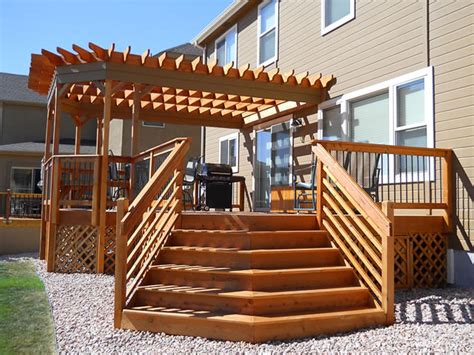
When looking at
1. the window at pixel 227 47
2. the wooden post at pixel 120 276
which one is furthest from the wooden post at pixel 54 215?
the window at pixel 227 47

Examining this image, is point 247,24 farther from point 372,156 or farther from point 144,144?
point 144,144

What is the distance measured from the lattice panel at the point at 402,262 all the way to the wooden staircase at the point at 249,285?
140 centimetres

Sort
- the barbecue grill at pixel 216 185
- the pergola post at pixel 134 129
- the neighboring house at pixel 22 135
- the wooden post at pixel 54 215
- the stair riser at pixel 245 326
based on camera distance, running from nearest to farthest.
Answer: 1. the stair riser at pixel 245 326
2. the wooden post at pixel 54 215
3. the pergola post at pixel 134 129
4. the barbecue grill at pixel 216 185
5. the neighboring house at pixel 22 135

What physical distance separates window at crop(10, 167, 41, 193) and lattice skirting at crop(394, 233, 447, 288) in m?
15.7

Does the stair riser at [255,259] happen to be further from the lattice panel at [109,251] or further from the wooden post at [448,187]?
the lattice panel at [109,251]

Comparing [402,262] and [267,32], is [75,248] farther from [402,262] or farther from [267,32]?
[267,32]

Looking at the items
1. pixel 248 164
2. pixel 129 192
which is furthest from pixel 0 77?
pixel 129 192

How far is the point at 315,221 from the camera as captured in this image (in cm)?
582

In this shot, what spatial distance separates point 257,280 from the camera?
467 cm

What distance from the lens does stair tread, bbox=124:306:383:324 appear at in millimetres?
4164

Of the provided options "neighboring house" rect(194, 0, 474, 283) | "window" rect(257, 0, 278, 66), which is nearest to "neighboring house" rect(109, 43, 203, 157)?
"neighboring house" rect(194, 0, 474, 283)

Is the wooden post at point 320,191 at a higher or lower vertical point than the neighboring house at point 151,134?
lower

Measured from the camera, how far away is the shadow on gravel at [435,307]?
15.4 feet

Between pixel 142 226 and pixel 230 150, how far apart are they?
8040 mm
